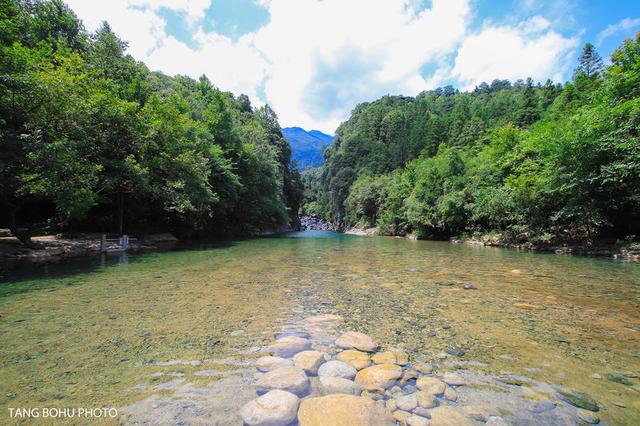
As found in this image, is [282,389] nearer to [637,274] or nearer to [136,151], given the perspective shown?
[637,274]

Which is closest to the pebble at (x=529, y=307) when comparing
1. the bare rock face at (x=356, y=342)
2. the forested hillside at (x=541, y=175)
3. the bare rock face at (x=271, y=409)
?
the bare rock face at (x=356, y=342)

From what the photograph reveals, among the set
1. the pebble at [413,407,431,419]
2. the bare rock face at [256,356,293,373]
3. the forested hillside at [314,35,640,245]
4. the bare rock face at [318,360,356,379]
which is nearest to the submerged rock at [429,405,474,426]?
the pebble at [413,407,431,419]

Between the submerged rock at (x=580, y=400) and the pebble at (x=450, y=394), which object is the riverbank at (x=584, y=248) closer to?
the submerged rock at (x=580, y=400)

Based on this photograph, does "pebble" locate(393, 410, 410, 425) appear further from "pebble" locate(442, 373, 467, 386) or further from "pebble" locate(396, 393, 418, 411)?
"pebble" locate(442, 373, 467, 386)

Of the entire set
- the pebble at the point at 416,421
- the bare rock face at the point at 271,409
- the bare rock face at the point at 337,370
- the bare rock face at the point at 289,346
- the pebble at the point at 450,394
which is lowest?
the bare rock face at the point at 289,346

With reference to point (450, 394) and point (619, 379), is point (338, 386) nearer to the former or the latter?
point (450, 394)

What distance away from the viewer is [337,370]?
3555mm

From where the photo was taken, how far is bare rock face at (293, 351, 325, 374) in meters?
3.64

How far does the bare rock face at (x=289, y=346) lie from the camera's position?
4.16 meters

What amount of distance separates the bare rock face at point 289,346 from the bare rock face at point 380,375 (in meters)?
1.05

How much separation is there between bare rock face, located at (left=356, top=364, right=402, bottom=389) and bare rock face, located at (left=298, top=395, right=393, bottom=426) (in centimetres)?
42

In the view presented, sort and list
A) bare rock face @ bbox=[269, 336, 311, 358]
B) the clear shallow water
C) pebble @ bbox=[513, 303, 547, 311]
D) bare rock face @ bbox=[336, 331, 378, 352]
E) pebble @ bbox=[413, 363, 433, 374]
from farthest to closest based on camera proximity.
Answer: pebble @ bbox=[513, 303, 547, 311] → bare rock face @ bbox=[336, 331, 378, 352] → bare rock face @ bbox=[269, 336, 311, 358] → pebble @ bbox=[413, 363, 433, 374] → the clear shallow water

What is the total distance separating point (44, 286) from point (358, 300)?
29.4 feet

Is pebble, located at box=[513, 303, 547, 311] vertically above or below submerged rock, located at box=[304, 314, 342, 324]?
above
